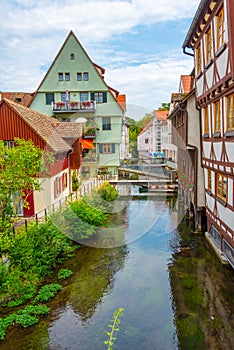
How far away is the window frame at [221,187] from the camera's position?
37.5 ft

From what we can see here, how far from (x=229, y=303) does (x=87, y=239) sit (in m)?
8.48

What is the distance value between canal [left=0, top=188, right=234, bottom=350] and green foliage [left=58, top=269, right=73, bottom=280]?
9.5 inches

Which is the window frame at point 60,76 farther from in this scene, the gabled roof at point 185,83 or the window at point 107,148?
the gabled roof at point 185,83

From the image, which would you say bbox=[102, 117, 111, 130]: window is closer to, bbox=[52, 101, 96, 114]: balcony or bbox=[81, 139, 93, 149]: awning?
bbox=[52, 101, 96, 114]: balcony

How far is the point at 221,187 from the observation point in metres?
12.1

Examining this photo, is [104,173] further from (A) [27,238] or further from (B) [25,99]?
(A) [27,238]

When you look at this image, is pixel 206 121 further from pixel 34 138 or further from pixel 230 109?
pixel 34 138

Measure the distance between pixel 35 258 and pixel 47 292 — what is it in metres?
1.94

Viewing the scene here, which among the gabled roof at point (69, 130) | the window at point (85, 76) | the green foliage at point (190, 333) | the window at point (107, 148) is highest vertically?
the window at point (85, 76)

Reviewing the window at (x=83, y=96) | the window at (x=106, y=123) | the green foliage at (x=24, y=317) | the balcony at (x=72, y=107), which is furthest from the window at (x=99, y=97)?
the green foliage at (x=24, y=317)

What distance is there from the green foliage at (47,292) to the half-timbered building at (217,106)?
243 inches

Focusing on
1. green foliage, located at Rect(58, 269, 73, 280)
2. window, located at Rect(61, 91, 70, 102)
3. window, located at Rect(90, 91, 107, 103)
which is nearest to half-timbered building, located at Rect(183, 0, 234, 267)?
green foliage, located at Rect(58, 269, 73, 280)

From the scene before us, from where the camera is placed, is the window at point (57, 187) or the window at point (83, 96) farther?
the window at point (83, 96)

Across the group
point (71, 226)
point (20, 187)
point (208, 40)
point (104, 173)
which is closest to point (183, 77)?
point (104, 173)
